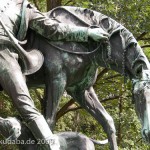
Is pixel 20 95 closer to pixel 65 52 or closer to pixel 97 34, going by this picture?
pixel 65 52

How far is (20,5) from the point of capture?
516 centimetres

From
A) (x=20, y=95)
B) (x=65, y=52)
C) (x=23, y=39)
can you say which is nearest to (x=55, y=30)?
(x=65, y=52)

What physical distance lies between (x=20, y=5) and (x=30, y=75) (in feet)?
2.70

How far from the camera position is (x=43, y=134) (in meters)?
4.58

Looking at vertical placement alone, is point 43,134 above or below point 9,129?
below

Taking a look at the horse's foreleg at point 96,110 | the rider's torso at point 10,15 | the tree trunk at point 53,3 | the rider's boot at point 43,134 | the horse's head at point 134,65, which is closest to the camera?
the rider's boot at point 43,134

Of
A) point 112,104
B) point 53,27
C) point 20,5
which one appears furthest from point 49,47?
point 112,104

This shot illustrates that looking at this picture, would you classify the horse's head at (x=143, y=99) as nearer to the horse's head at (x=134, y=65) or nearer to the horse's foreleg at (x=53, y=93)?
the horse's head at (x=134, y=65)

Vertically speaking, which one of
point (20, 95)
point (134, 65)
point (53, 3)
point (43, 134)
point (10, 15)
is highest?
point (53, 3)

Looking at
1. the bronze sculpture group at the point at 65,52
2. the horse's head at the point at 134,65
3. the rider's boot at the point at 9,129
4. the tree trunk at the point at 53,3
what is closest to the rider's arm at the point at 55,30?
the bronze sculpture group at the point at 65,52

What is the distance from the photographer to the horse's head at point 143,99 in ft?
15.1

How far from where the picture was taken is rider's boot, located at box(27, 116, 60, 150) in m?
4.57

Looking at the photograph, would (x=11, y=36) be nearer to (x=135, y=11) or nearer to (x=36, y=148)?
(x=36, y=148)

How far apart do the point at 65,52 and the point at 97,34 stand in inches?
16.2
